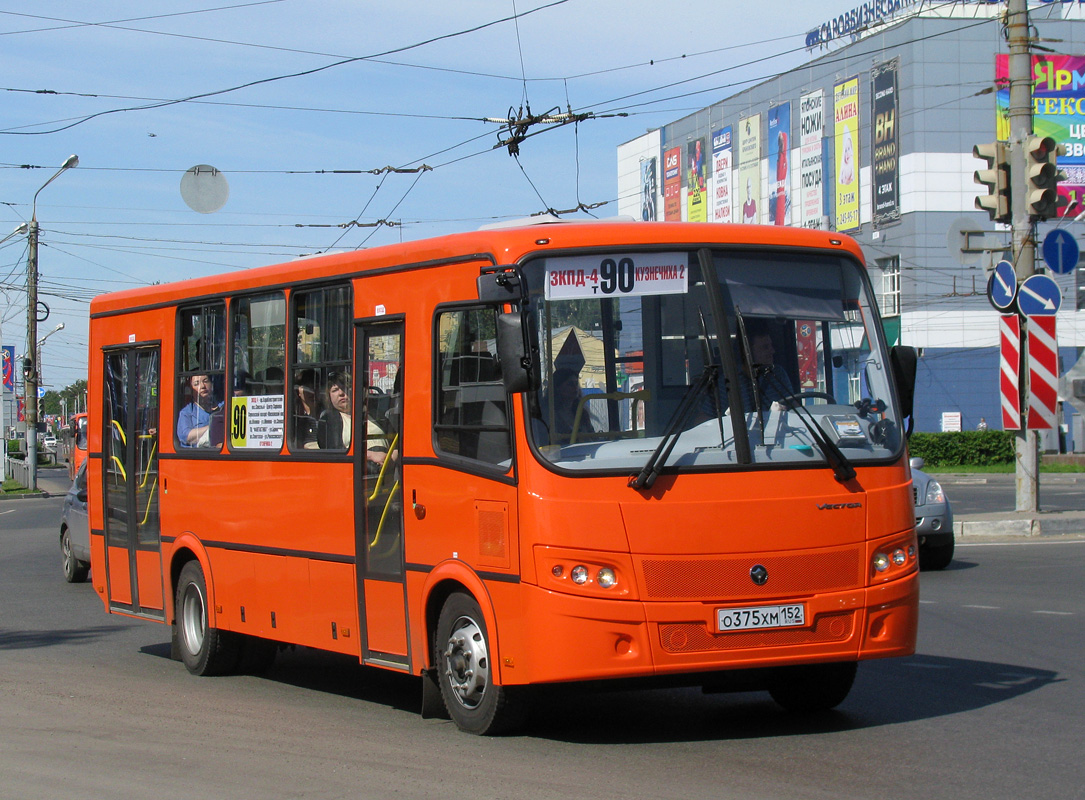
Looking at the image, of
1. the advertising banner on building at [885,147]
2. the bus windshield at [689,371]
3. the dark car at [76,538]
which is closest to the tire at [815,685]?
the bus windshield at [689,371]

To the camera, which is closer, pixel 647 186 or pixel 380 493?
pixel 380 493

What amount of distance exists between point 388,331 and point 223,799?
325 cm

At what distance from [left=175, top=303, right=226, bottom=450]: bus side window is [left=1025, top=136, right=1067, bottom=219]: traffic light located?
12.6m

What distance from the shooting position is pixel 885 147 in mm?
60156

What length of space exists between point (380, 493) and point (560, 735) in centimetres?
184

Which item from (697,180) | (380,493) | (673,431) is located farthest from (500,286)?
(697,180)

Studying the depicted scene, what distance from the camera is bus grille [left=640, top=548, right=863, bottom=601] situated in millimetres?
7164

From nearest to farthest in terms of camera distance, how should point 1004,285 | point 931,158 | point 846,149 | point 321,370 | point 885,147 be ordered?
point 321,370
point 1004,285
point 931,158
point 885,147
point 846,149

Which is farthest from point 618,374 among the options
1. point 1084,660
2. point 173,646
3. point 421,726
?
point 173,646

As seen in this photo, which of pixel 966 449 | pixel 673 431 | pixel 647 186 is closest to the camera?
pixel 673 431

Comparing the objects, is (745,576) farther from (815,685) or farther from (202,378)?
(202,378)

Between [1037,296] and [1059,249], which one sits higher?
[1059,249]

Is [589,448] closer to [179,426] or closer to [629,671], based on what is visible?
[629,671]

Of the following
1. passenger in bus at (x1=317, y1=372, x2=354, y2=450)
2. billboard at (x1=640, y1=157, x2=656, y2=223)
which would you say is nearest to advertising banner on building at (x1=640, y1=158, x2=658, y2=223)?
billboard at (x1=640, y1=157, x2=656, y2=223)
